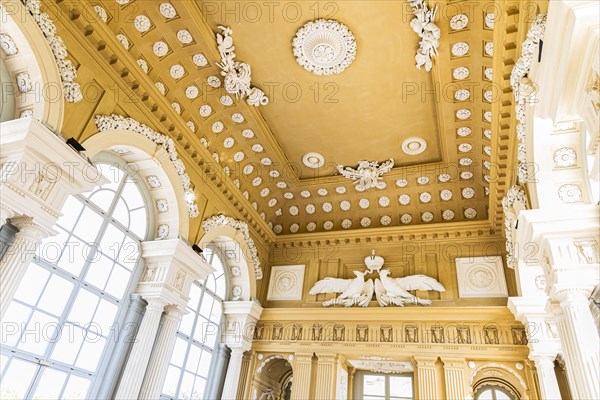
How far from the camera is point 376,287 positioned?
1034 cm

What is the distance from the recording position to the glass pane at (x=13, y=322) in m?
5.32

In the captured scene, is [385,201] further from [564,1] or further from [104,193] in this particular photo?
[564,1]

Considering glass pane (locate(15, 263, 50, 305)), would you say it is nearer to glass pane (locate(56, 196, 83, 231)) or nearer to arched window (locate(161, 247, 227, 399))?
glass pane (locate(56, 196, 83, 231))

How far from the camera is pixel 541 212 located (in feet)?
17.9

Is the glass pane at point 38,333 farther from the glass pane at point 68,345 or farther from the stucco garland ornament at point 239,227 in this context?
the stucco garland ornament at point 239,227

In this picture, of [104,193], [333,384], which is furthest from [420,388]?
[104,193]

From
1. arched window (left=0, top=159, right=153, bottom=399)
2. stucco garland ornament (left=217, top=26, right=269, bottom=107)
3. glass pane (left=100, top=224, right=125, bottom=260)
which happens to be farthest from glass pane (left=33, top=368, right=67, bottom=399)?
stucco garland ornament (left=217, top=26, right=269, bottom=107)

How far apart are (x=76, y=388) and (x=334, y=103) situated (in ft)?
23.3

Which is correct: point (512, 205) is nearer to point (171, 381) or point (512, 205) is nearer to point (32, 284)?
point (171, 381)

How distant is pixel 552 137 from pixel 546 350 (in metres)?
4.59

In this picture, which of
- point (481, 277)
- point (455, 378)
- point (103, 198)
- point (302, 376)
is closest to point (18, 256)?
point (103, 198)

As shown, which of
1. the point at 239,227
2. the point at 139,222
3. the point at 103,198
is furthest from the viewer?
the point at 239,227

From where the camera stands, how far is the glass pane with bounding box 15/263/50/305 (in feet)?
Answer: 18.4

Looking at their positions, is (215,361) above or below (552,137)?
below
